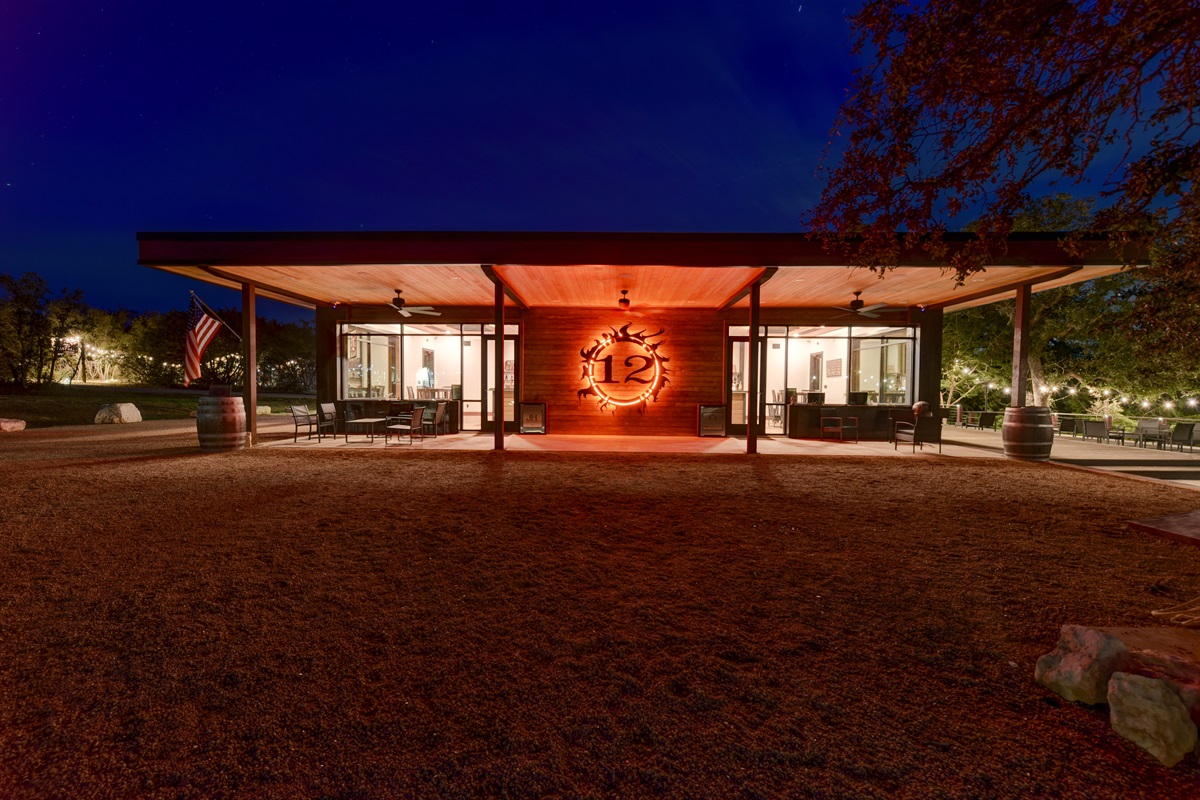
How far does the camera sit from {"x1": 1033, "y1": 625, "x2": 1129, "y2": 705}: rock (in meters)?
2.04

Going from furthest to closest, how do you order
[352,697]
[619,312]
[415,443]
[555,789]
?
1. [619,312]
2. [415,443]
3. [352,697]
4. [555,789]

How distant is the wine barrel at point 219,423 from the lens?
8.78 meters

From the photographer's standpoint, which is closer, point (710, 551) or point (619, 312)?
point (710, 551)

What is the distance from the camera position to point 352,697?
2.08 meters

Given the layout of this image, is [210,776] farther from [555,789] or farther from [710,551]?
[710,551]

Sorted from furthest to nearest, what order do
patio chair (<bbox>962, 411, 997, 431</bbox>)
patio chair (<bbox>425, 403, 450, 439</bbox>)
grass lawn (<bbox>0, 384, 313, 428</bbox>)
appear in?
patio chair (<bbox>962, 411, 997, 431</bbox>) → grass lawn (<bbox>0, 384, 313, 428</bbox>) → patio chair (<bbox>425, 403, 450, 439</bbox>)

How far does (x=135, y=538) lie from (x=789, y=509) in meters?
6.09

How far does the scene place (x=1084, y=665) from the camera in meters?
2.08

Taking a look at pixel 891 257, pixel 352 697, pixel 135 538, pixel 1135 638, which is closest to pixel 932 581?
pixel 1135 638

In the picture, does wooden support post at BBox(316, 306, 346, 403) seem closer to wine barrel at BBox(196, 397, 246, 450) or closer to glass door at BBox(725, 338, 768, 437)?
wine barrel at BBox(196, 397, 246, 450)

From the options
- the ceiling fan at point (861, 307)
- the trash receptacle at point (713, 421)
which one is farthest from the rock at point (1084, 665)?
the trash receptacle at point (713, 421)

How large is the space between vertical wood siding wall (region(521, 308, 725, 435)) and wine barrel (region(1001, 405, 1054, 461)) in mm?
5672

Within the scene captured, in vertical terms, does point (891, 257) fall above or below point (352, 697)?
above

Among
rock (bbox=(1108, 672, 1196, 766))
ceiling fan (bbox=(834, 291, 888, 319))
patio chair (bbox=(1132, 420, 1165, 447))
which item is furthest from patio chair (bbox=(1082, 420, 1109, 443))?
rock (bbox=(1108, 672, 1196, 766))
